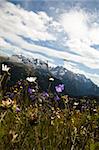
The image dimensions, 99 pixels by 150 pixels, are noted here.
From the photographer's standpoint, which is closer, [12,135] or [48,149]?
[12,135]

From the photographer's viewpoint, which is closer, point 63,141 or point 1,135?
point 1,135

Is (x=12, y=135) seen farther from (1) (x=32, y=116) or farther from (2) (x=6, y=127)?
(2) (x=6, y=127)

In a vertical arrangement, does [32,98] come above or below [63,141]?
above

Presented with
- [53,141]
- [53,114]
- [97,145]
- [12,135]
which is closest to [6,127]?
[53,141]

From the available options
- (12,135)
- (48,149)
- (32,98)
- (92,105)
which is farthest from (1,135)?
(92,105)

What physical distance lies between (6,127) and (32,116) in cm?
210

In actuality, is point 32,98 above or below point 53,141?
above

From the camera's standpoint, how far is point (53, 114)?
18.9 feet

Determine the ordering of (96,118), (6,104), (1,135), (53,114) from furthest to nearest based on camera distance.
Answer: (53,114)
(96,118)
(1,135)
(6,104)

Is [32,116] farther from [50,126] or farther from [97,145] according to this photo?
[50,126]

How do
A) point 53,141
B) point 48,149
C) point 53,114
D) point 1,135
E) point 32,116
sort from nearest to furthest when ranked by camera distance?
point 32,116, point 1,135, point 48,149, point 53,141, point 53,114

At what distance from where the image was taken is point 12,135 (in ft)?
5.47

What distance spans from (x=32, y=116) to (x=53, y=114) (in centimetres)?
373

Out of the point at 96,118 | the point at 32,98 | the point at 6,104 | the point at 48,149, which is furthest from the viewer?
the point at 32,98
